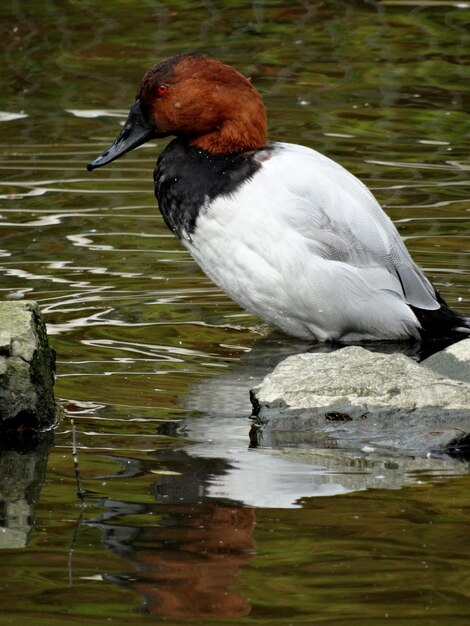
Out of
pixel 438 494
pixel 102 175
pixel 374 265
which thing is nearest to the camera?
pixel 438 494

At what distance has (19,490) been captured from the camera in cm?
490

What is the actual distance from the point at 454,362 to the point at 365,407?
75cm

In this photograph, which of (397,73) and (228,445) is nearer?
(228,445)

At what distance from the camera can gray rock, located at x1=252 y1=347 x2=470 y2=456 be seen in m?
5.26

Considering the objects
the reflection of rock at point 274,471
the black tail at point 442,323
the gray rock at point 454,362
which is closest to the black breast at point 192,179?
the black tail at point 442,323

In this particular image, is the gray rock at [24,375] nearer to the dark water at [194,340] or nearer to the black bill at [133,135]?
the dark water at [194,340]

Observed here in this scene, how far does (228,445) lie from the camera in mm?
5352

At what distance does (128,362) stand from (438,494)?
206 cm

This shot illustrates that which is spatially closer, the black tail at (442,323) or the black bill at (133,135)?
the black tail at (442,323)

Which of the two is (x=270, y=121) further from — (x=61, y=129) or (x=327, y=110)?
(x=61, y=129)

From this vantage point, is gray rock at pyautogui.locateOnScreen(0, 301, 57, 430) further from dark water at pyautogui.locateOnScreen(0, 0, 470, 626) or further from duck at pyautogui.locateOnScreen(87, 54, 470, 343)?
duck at pyautogui.locateOnScreen(87, 54, 470, 343)

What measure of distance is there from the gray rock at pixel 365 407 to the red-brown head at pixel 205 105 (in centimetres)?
166

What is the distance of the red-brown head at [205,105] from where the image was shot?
7012 millimetres

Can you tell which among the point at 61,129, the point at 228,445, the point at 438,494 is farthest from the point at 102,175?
the point at 438,494
